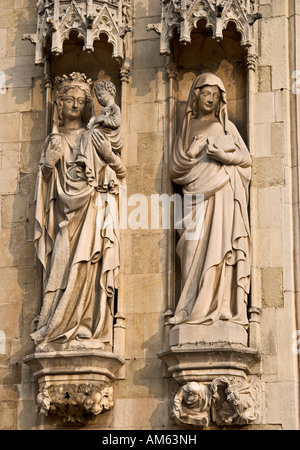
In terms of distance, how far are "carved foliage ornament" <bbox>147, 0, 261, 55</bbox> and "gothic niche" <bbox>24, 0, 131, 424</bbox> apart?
461 millimetres

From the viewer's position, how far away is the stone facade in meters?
11.8

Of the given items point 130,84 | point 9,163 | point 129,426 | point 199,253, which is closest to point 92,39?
point 130,84

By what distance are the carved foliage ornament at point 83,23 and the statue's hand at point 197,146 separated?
3.88 ft

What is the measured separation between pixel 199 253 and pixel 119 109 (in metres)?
1.74

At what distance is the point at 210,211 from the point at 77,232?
1323 millimetres

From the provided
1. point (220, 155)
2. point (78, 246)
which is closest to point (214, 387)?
point (78, 246)

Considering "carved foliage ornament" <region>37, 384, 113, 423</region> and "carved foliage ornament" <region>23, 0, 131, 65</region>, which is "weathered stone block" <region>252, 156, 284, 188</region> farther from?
"carved foliage ornament" <region>37, 384, 113, 423</region>

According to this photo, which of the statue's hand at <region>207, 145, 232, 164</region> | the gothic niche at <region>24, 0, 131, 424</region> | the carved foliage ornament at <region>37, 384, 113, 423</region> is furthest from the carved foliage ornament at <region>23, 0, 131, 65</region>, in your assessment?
the carved foliage ornament at <region>37, 384, 113, 423</region>

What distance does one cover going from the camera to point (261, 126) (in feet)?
40.9

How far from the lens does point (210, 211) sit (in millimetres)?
12008

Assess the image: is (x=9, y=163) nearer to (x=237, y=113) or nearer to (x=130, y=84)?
(x=130, y=84)

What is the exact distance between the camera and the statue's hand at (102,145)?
12.3 meters

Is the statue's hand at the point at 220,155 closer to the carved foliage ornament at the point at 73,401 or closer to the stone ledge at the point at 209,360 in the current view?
the stone ledge at the point at 209,360
